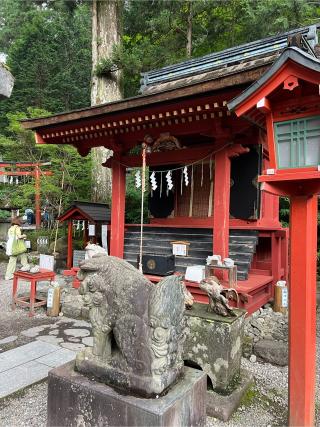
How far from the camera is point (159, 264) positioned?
19.8 ft

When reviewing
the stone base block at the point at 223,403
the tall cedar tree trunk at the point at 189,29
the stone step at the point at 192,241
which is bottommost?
the stone base block at the point at 223,403

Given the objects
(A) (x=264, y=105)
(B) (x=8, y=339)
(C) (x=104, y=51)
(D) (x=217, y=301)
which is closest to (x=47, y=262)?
(B) (x=8, y=339)

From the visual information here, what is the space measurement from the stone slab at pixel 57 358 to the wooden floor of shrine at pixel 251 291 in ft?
7.05

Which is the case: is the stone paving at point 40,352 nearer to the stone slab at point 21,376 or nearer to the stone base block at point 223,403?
the stone slab at point 21,376

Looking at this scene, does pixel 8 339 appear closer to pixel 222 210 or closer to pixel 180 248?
pixel 180 248

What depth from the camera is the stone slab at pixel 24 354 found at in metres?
3.84

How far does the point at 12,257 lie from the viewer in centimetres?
857

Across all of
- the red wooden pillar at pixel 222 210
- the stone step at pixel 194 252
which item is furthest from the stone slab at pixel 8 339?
the red wooden pillar at pixel 222 210

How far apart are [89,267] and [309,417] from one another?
→ 2269 mm

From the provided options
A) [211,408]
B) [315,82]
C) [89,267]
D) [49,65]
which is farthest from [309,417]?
[49,65]

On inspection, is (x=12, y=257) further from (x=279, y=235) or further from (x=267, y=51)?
(x=267, y=51)

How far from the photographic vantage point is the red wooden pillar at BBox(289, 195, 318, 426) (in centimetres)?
269

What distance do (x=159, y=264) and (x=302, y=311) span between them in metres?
3.52

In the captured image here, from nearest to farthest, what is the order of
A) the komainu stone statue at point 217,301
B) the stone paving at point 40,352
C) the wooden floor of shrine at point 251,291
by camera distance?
the komainu stone statue at point 217,301
the stone paving at point 40,352
the wooden floor of shrine at point 251,291
